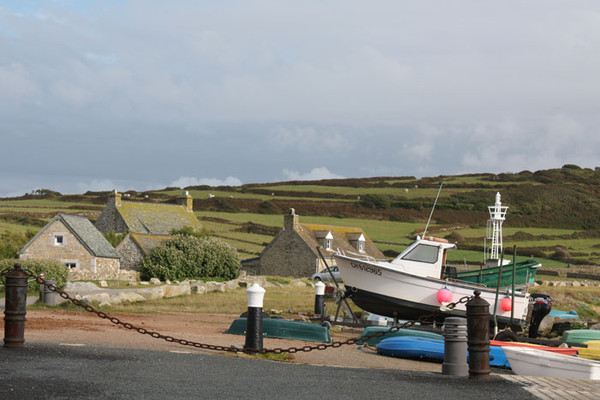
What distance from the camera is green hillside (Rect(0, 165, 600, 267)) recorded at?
7769 cm

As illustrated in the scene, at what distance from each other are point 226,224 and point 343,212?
17.8 meters

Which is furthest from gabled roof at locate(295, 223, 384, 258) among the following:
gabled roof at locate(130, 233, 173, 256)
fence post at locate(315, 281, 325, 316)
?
fence post at locate(315, 281, 325, 316)

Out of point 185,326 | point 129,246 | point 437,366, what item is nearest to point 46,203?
point 129,246

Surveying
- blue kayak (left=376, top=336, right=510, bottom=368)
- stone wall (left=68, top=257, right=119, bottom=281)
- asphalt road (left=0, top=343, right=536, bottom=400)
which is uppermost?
asphalt road (left=0, top=343, right=536, bottom=400)

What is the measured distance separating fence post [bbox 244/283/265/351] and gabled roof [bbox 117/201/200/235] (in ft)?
168

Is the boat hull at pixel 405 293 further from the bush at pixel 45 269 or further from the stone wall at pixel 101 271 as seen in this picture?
the stone wall at pixel 101 271

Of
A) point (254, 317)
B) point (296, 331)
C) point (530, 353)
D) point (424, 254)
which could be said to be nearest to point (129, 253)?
point (424, 254)

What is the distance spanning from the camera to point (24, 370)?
373 inches

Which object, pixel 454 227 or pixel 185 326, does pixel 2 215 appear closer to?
pixel 454 227

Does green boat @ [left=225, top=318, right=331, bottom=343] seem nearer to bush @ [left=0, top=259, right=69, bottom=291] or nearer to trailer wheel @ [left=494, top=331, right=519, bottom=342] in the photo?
trailer wheel @ [left=494, top=331, right=519, bottom=342]

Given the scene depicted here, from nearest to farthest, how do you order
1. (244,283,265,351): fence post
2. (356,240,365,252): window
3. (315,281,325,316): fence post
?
(244,283,265,351): fence post → (315,281,325,316): fence post → (356,240,365,252): window

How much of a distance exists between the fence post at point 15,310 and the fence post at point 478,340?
6678mm

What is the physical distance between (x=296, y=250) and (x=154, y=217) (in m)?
13.5

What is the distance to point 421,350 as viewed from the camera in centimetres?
1568
